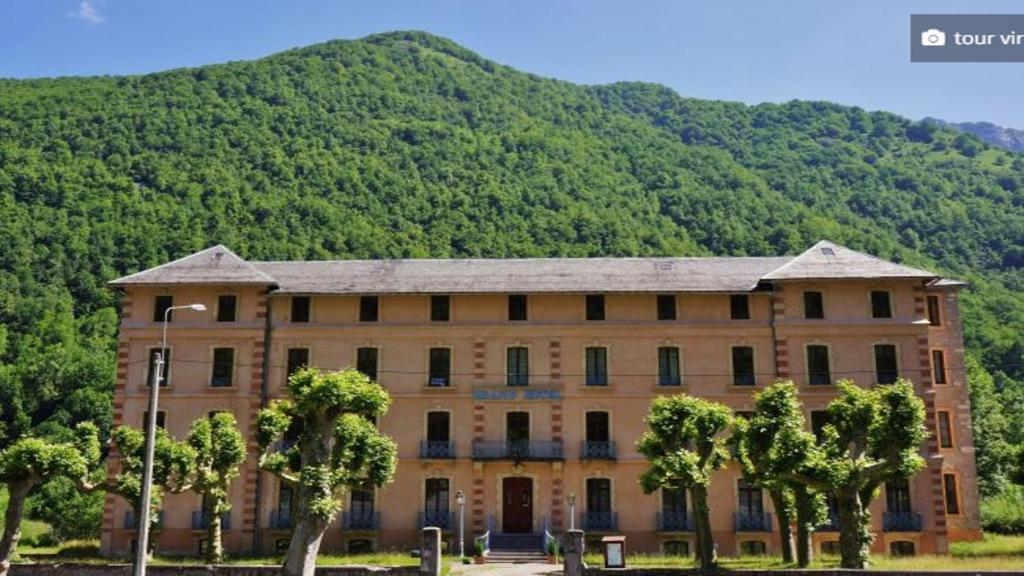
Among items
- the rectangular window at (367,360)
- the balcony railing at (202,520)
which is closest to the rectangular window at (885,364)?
the rectangular window at (367,360)

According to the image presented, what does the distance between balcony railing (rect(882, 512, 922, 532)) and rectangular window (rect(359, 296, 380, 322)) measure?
986 inches

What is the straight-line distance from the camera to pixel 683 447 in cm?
3538

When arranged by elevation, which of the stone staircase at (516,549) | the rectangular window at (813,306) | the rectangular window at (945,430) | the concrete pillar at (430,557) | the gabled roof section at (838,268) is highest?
the gabled roof section at (838,268)

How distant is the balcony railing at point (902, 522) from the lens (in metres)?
38.7

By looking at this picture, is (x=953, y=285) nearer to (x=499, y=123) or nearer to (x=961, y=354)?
(x=961, y=354)

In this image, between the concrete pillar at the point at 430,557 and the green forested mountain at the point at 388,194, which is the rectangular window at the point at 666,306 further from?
the green forested mountain at the point at 388,194

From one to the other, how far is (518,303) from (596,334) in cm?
402

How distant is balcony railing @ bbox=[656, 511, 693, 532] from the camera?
39.4 meters

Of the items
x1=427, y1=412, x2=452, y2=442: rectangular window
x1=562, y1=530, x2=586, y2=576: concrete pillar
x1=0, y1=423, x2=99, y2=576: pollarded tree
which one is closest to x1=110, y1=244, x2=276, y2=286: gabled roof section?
x1=427, y1=412, x2=452, y2=442: rectangular window

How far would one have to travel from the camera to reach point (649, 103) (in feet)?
611

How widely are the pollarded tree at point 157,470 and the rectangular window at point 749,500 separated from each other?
23805 mm

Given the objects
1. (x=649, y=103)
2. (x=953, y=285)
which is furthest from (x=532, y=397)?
(x=649, y=103)

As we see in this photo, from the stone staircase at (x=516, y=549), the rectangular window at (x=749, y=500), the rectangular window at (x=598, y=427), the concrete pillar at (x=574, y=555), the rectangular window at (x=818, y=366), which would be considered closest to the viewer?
the concrete pillar at (x=574, y=555)

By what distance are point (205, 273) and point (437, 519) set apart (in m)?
16.2
